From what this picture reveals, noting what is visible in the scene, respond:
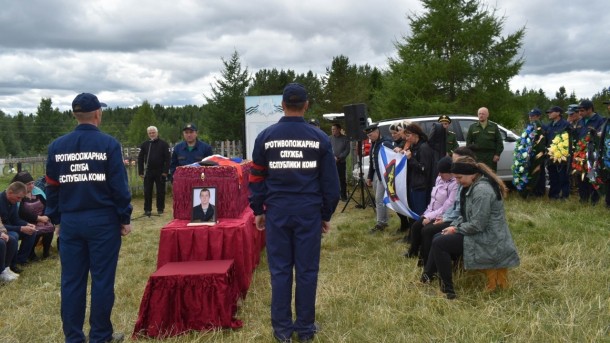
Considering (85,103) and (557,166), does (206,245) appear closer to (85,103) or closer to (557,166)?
(85,103)

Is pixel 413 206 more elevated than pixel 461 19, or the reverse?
pixel 461 19

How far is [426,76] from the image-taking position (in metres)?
17.4

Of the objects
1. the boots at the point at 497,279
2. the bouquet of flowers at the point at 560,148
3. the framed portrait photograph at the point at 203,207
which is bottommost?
the boots at the point at 497,279

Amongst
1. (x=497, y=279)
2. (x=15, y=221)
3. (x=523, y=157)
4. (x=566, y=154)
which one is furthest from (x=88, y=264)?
(x=566, y=154)

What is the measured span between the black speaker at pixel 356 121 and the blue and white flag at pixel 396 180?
2226mm

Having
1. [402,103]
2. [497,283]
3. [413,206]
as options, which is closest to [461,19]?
[402,103]

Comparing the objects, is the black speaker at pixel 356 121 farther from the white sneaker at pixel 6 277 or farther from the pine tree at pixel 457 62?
the pine tree at pixel 457 62

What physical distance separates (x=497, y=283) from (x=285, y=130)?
93.8 inches

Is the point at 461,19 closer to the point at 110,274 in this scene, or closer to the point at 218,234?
the point at 218,234

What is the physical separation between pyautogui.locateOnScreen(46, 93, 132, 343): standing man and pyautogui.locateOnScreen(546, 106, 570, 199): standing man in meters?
7.45

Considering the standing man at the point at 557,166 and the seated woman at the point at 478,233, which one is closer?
the seated woman at the point at 478,233

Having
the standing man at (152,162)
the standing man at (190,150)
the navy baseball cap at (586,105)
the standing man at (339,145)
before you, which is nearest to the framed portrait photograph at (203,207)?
the standing man at (190,150)

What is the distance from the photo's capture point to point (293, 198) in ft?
10.6

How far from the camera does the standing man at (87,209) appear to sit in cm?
321
